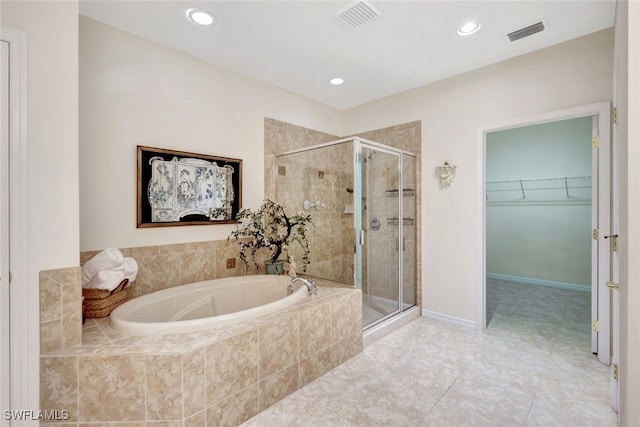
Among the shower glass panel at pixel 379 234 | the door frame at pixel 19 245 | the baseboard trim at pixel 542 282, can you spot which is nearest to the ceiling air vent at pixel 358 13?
the shower glass panel at pixel 379 234

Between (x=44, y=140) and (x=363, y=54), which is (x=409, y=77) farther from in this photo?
(x=44, y=140)

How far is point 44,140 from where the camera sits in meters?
1.44

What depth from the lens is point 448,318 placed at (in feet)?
10.1

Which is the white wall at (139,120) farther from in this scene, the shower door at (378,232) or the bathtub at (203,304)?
the shower door at (378,232)

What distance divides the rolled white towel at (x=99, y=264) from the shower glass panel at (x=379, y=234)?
1.96m

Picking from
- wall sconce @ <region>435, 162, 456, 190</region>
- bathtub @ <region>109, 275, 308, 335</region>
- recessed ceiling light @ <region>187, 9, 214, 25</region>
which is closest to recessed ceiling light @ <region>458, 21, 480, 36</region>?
wall sconce @ <region>435, 162, 456, 190</region>

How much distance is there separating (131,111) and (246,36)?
1082 millimetres

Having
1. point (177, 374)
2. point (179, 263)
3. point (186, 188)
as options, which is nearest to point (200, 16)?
point (186, 188)

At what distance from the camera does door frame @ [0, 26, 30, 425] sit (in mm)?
1338

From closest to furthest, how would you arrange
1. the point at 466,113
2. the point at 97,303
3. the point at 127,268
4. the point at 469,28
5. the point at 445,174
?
1. the point at 97,303
2. the point at 127,268
3. the point at 469,28
4. the point at 466,113
5. the point at 445,174

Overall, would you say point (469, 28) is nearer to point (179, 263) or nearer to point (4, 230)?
point (179, 263)

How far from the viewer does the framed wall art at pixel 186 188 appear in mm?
2316

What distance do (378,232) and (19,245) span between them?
8.72 feet

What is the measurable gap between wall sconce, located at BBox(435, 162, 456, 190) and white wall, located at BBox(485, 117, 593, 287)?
1.94 m
